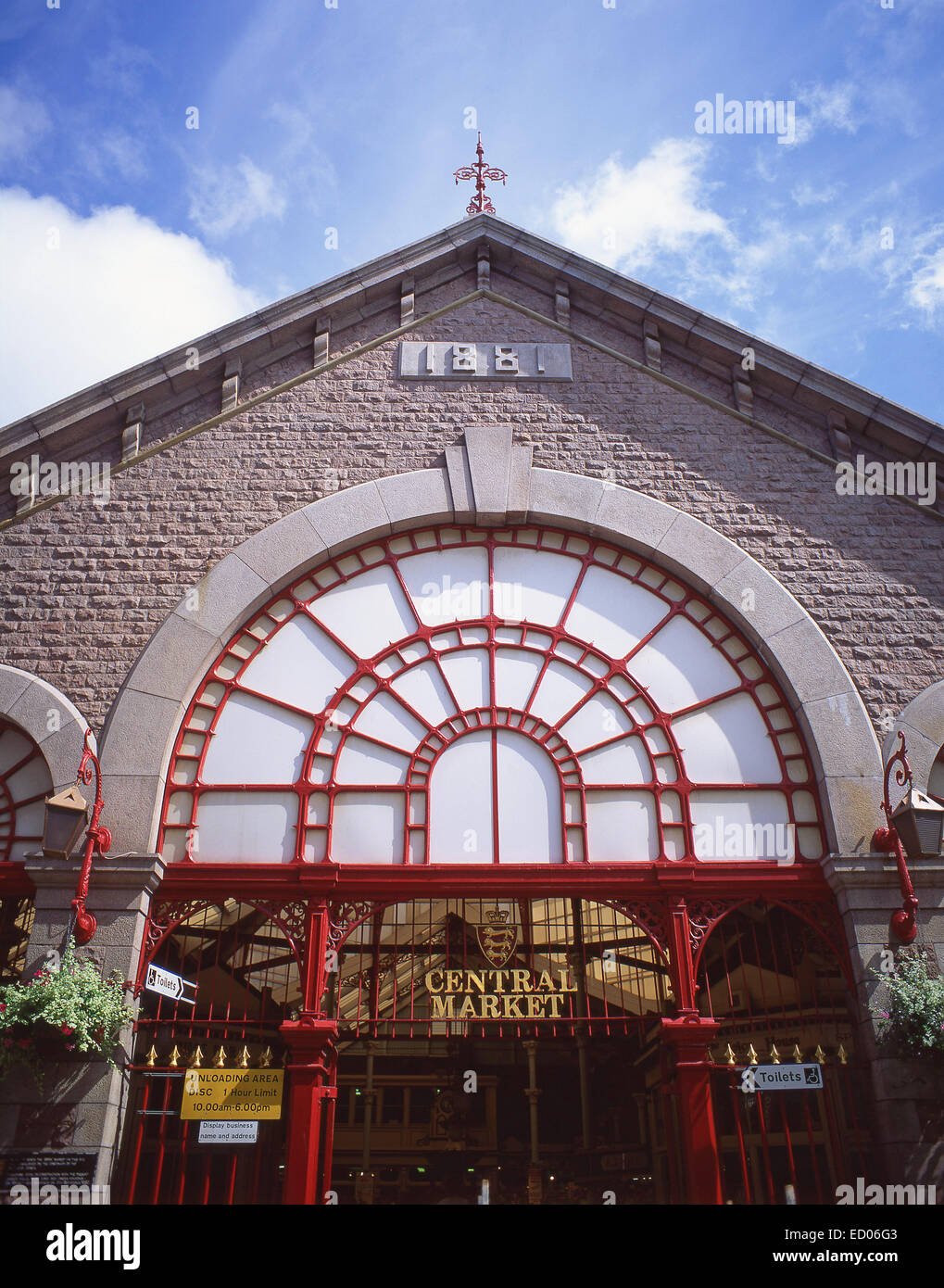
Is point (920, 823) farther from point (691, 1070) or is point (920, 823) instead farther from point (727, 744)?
point (691, 1070)

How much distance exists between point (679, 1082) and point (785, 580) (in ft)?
19.7

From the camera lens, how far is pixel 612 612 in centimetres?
1244

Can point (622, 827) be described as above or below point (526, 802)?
below

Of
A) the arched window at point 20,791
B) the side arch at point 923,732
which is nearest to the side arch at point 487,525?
the side arch at point 923,732

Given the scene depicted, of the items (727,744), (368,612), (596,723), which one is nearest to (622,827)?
(596,723)

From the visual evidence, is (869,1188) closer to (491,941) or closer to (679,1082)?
(679,1082)

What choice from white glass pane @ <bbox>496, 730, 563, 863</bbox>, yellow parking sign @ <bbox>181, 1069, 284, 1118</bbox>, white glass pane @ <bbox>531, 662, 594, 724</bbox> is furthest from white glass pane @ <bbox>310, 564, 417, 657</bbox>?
yellow parking sign @ <bbox>181, 1069, 284, 1118</bbox>

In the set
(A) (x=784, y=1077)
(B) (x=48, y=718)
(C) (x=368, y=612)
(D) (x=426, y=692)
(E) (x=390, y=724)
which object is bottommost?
(A) (x=784, y=1077)

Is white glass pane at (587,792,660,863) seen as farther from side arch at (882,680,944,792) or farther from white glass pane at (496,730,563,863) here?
side arch at (882,680,944,792)

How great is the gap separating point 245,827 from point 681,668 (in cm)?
547

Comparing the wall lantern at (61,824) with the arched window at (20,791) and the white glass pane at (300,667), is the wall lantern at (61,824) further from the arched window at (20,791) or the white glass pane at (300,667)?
the white glass pane at (300,667)

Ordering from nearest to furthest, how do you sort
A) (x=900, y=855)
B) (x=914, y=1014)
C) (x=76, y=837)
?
(x=914, y=1014) → (x=76, y=837) → (x=900, y=855)

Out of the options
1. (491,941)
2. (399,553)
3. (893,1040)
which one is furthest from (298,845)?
(893,1040)
